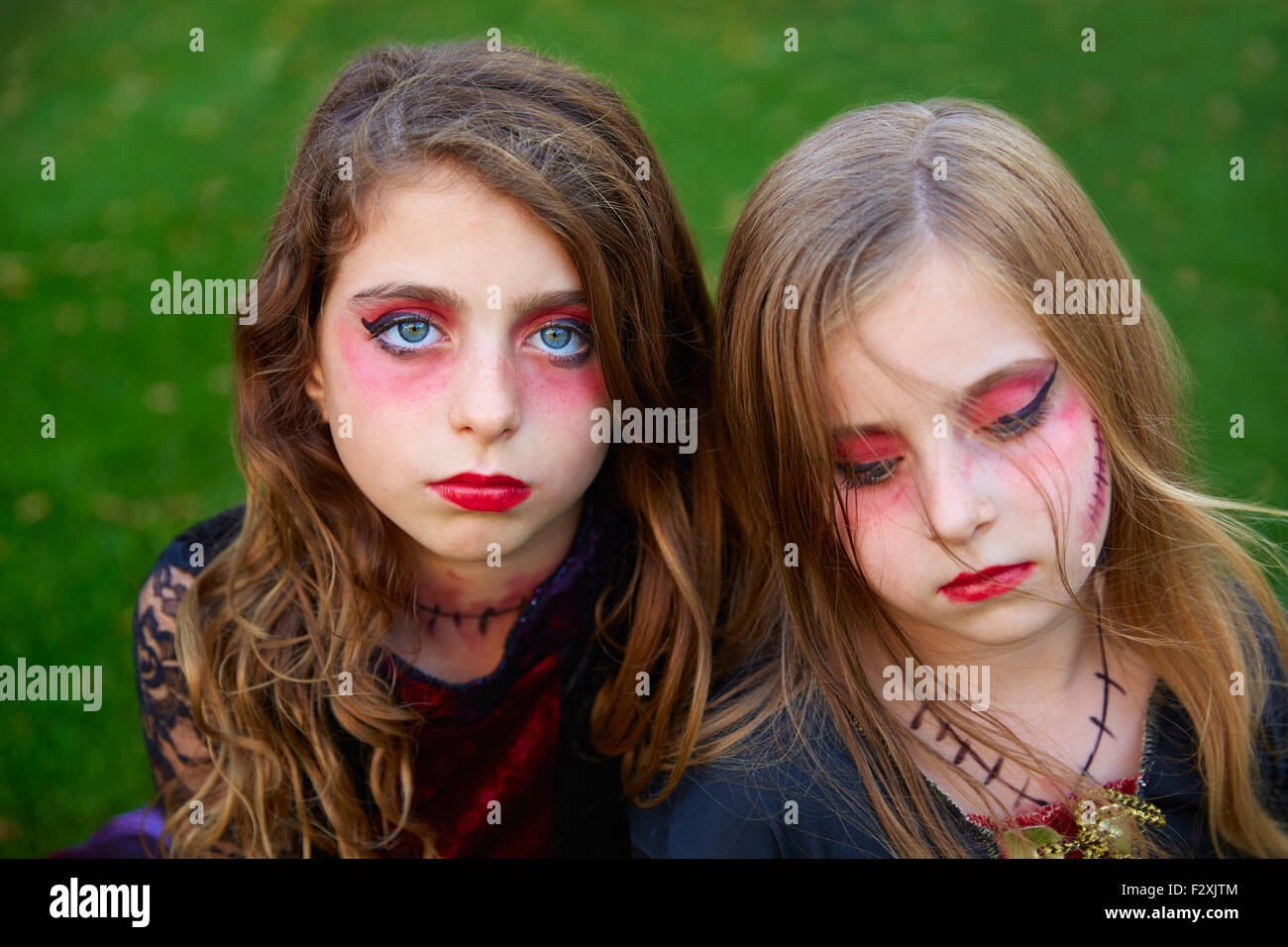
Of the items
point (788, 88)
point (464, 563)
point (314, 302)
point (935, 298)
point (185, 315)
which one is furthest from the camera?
point (788, 88)

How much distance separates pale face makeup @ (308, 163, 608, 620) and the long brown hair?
0.08 meters

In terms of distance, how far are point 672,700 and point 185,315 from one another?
136 inches

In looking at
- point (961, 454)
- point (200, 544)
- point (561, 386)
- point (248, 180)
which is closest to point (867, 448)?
point (961, 454)

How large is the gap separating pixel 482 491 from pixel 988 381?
2.96ft

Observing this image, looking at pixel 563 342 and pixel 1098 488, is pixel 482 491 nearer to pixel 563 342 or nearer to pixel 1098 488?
pixel 563 342

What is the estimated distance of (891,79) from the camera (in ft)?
19.9

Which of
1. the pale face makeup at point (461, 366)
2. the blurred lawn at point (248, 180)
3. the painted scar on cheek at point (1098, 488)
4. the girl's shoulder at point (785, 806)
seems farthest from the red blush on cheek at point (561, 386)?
the blurred lawn at point (248, 180)

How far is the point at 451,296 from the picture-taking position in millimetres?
2096

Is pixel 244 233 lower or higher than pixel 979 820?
higher

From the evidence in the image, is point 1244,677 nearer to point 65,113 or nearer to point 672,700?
point 672,700

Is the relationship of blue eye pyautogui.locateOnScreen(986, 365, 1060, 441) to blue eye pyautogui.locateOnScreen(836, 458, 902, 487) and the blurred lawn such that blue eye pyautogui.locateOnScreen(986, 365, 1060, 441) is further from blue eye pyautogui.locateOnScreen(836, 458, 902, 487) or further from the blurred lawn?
the blurred lawn

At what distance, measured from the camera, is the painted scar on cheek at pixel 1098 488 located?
2086mm

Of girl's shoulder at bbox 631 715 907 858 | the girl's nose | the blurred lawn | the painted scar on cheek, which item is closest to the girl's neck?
the girl's nose
